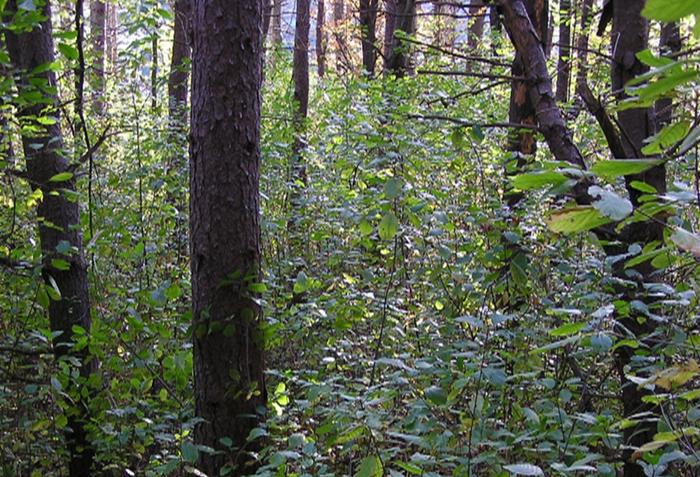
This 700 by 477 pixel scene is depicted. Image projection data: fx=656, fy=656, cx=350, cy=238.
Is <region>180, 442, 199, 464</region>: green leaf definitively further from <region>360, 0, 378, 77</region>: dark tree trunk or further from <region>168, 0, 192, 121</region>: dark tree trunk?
<region>360, 0, 378, 77</region>: dark tree trunk

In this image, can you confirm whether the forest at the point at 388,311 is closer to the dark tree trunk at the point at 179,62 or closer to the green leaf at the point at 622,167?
the green leaf at the point at 622,167

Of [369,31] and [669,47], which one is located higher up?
[369,31]

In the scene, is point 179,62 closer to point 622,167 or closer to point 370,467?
point 370,467

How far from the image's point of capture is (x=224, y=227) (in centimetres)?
357

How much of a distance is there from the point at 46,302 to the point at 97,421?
933mm

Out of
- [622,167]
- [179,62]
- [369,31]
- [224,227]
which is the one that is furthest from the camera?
[369,31]

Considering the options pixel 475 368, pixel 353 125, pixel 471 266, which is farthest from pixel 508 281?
pixel 353 125

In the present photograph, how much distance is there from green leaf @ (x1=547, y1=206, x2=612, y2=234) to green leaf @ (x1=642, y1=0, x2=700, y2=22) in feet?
1.17

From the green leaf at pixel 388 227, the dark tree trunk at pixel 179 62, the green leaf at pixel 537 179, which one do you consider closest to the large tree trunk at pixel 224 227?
the green leaf at pixel 388 227

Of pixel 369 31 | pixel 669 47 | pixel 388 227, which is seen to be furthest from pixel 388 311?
pixel 369 31

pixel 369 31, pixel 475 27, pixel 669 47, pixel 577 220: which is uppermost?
pixel 475 27

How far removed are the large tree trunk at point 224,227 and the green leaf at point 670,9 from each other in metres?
3.02

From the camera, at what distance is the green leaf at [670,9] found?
0.64 metres

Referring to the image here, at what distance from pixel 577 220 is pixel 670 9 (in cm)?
39
